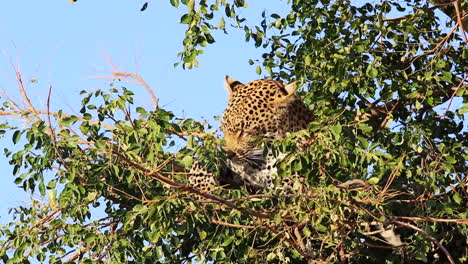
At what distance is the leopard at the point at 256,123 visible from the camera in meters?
9.75

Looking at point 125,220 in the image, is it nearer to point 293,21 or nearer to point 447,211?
point 447,211

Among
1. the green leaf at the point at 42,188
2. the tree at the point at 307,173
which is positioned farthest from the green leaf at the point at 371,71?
the green leaf at the point at 42,188

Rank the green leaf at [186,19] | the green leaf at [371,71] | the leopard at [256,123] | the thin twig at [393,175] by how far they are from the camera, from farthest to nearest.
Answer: the leopard at [256,123], the green leaf at [371,71], the green leaf at [186,19], the thin twig at [393,175]

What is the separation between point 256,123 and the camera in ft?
33.7

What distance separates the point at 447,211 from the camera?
794 cm


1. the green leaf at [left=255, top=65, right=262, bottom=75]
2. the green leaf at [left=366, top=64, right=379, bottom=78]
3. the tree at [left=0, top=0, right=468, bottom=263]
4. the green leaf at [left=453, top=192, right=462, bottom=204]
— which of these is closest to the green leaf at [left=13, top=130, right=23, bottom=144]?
the tree at [left=0, top=0, right=468, bottom=263]

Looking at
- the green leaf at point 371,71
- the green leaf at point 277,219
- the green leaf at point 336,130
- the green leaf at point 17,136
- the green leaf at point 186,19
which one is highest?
the green leaf at point 186,19

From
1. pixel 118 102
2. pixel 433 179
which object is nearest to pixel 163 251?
pixel 118 102

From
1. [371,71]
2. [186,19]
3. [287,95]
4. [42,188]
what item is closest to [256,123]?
[287,95]

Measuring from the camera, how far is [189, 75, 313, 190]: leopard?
975cm

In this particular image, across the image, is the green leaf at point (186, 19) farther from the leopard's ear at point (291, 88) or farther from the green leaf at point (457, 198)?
the green leaf at point (457, 198)

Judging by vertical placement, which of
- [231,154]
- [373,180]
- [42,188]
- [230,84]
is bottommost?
[42,188]

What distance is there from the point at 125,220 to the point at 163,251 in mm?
497

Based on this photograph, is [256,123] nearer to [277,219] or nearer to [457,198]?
[457,198]
